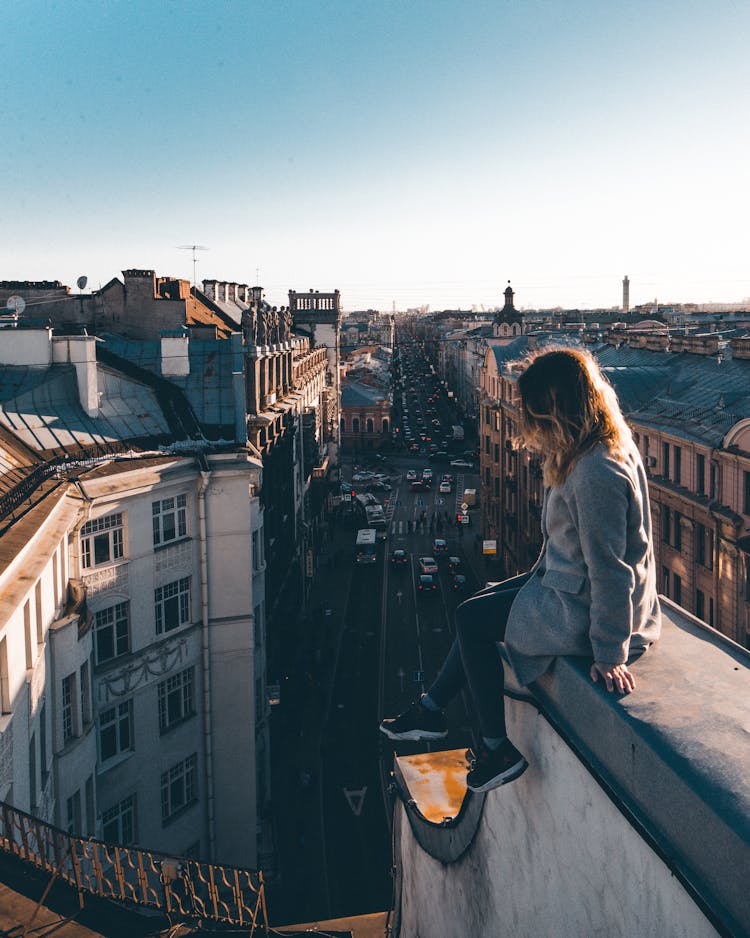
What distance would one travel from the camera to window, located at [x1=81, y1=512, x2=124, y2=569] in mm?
18234

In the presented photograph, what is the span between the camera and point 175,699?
21234mm

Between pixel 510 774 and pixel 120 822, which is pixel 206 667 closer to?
pixel 120 822

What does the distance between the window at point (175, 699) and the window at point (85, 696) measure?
3.46 m

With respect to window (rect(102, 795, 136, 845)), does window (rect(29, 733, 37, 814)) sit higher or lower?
higher

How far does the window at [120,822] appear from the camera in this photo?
750 inches

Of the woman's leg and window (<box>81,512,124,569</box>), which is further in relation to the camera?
window (<box>81,512,124,569</box>)

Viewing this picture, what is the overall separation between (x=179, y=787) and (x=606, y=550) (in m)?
19.5

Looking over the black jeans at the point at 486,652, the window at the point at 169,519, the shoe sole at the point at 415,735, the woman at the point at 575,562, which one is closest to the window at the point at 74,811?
the window at the point at 169,519

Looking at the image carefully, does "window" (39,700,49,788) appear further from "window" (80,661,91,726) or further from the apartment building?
"window" (80,661,91,726)

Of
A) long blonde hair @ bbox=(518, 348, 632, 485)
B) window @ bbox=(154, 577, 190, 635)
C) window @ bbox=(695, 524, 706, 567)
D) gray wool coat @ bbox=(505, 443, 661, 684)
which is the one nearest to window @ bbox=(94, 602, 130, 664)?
window @ bbox=(154, 577, 190, 635)

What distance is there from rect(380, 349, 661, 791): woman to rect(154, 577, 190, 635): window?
15.9 metres

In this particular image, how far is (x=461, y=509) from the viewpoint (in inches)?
3017

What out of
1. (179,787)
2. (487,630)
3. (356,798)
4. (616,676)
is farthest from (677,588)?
(616,676)

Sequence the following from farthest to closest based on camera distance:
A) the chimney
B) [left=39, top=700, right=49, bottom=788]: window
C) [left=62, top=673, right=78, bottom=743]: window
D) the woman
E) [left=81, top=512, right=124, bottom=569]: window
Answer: the chimney, [left=81, top=512, right=124, bottom=569]: window, [left=62, top=673, right=78, bottom=743]: window, [left=39, top=700, right=49, bottom=788]: window, the woman
